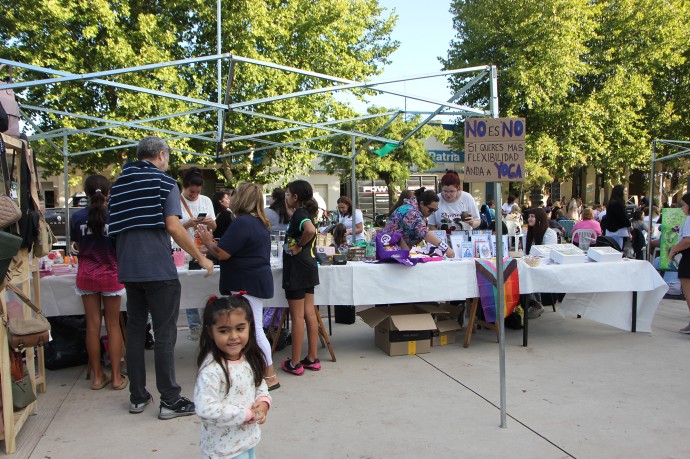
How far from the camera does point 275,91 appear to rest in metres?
15.4

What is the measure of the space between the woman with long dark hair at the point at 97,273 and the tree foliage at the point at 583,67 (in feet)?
57.2

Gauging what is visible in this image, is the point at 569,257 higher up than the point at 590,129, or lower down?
lower down

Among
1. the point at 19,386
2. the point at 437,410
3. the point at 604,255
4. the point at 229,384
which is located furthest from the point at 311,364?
the point at 604,255

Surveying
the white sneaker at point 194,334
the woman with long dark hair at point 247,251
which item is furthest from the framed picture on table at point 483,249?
the white sneaker at point 194,334

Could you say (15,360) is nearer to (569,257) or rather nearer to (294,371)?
(294,371)

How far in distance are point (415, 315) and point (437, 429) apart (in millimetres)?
1836

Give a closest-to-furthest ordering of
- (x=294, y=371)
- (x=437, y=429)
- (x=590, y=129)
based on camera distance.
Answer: (x=437, y=429) → (x=294, y=371) → (x=590, y=129)

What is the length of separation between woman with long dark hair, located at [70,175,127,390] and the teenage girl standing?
1382 mm

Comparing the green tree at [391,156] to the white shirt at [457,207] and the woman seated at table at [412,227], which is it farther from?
the woman seated at table at [412,227]

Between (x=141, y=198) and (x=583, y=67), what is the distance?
19.7 metres

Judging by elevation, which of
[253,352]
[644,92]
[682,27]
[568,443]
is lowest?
[568,443]

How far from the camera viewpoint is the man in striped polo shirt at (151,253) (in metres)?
3.59

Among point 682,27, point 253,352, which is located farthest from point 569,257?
point 682,27

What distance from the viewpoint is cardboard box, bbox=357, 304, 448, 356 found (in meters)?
5.19
